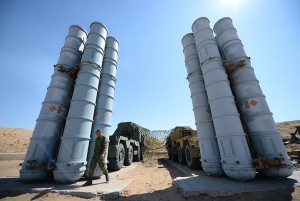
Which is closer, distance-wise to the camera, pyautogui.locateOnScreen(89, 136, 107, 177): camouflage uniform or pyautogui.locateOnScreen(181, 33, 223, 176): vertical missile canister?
pyautogui.locateOnScreen(89, 136, 107, 177): camouflage uniform

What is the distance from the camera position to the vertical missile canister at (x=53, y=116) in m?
5.02

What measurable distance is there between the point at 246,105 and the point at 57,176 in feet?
23.1

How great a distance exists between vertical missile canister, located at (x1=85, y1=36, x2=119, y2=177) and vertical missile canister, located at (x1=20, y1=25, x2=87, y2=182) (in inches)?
48.9

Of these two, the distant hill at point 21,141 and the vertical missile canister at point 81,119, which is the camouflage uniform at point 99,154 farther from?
the distant hill at point 21,141

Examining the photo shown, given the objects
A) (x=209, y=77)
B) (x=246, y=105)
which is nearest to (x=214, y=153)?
(x=246, y=105)

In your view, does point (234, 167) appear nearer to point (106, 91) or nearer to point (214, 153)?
point (214, 153)

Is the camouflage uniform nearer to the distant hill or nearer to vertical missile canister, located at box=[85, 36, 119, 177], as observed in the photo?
vertical missile canister, located at box=[85, 36, 119, 177]

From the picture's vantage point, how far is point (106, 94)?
6.88 m

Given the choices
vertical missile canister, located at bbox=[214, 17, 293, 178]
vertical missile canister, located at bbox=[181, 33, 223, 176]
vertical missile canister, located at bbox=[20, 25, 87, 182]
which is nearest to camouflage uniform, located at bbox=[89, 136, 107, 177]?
vertical missile canister, located at bbox=[20, 25, 87, 182]

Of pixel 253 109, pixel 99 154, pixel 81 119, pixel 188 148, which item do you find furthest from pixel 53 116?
pixel 253 109

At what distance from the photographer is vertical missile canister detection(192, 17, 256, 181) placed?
468cm

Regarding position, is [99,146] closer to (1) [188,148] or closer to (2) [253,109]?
(1) [188,148]

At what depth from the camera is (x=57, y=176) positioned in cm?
495

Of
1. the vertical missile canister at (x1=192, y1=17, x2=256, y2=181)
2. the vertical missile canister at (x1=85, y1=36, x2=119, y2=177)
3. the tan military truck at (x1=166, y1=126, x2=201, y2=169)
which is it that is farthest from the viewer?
the tan military truck at (x1=166, y1=126, x2=201, y2=169)
